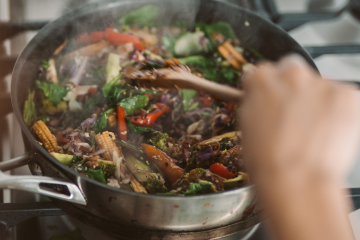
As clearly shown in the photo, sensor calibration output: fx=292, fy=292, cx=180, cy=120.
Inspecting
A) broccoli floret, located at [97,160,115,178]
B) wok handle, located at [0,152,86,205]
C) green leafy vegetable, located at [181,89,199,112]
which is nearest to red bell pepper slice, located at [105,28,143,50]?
green leafy vegetable, located at [181,89,199,112]

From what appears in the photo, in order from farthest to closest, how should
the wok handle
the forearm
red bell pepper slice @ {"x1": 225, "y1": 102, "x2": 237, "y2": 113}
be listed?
red bell pepper slice @ {"x1": 225, "y1": 102, "x2": 237, "y2": 113}, the wok handle, the forearm

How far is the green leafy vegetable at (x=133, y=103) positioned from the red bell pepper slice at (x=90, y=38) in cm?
51

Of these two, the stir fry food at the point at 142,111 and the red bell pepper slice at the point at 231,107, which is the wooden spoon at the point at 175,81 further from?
the red bell pepper slice at the point at 231,107

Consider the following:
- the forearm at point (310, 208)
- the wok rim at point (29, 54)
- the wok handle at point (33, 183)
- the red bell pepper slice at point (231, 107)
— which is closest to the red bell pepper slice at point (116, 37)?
the wok rim at point (29, 54)

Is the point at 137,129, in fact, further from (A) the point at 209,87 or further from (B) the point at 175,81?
(A) the point at 209,87

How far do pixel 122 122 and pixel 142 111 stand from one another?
0.12 m

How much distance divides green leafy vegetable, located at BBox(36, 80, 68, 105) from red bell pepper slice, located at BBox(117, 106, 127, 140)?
Answer: 0.33 metres

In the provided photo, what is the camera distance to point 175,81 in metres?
1.36

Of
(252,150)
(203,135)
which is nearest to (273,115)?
(252,150)

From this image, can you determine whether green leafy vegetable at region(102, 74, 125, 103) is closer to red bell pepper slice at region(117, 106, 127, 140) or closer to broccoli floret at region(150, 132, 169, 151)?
red bell pepper slice at region(117, 106, 127, 140)

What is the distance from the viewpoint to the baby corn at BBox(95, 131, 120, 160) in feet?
4.21

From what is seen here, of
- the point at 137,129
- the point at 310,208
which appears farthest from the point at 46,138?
the point at 310,208

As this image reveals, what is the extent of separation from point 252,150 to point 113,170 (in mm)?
641

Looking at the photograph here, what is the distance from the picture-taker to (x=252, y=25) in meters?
1.73
